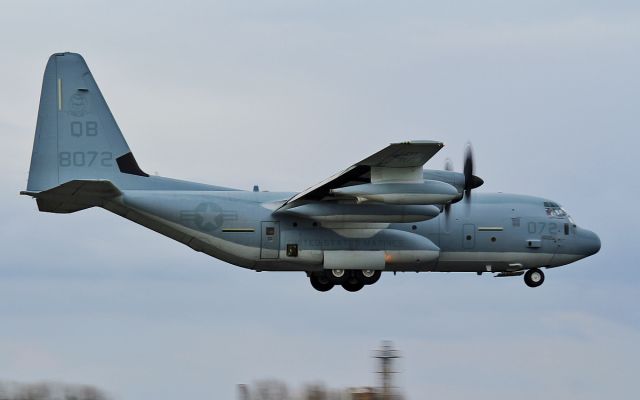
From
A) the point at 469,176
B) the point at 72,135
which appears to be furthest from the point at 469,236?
the point at 72,135

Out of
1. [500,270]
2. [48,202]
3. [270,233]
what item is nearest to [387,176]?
[270,233]

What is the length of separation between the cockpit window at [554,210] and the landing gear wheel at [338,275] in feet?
21.8

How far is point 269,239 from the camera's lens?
117 ft

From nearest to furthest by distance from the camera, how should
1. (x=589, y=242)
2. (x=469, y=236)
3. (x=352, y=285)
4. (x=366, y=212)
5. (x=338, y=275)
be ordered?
(x=366, y=212) → (x=338, y=275) → (x=469, y=236) → (x=352, y=285) → (x=589, y=242)

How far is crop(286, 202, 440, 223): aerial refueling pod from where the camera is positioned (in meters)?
34.8

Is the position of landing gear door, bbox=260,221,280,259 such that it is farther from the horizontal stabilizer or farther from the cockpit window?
the cockpit window

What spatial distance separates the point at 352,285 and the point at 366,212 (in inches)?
139

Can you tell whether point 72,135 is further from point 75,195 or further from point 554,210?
point 554,210

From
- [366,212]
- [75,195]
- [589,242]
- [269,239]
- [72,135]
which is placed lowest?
[269,239]

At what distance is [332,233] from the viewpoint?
36156mm

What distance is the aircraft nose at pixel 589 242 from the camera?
38.7 metres

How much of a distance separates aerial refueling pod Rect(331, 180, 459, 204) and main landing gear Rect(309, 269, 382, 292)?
4011 mm

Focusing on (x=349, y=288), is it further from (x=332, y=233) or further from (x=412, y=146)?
(x=412, y=146)

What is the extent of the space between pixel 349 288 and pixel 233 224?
14.8 ft
